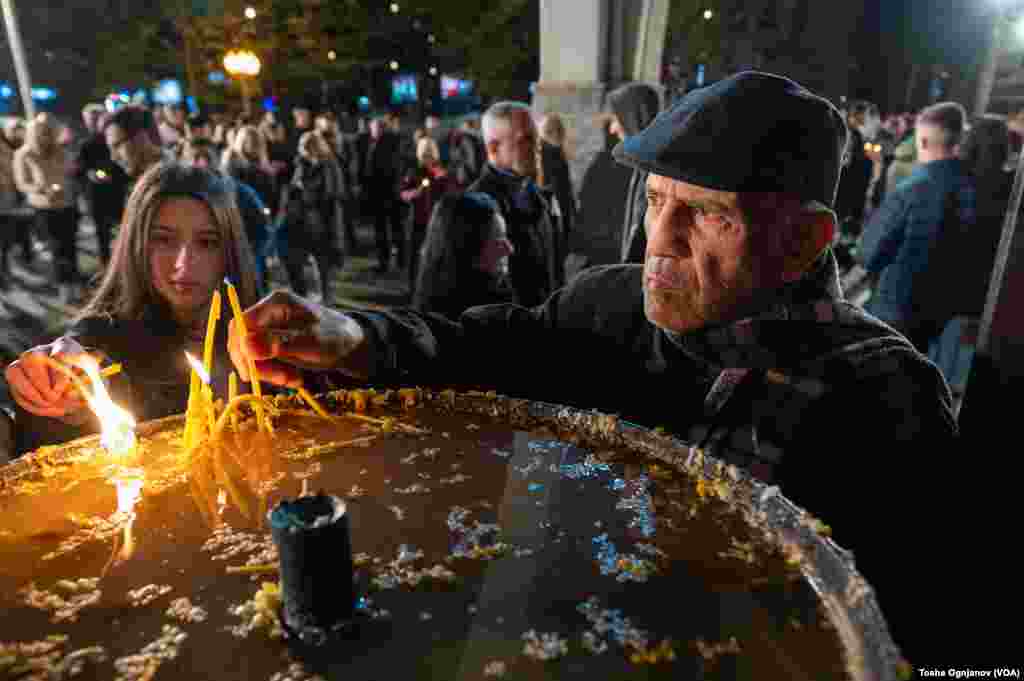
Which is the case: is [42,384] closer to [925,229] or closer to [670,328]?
[670,328]

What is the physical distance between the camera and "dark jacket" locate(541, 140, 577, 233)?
26.0 ft

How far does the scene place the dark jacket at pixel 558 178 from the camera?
26.0ft

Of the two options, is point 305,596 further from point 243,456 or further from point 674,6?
point 674,6

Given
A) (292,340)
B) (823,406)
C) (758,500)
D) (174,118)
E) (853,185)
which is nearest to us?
(758,500)

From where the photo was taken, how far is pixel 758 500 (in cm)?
155

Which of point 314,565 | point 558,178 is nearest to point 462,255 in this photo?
point 314,565

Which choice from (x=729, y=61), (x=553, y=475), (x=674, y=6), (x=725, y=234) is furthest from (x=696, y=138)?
(x=729, y=61)

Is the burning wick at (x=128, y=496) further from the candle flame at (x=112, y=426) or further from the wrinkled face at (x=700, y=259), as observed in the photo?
the wrinkled face at (x=700, y=259)

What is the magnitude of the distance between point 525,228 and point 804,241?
134 inches

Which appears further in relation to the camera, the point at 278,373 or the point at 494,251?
the point at 494,251

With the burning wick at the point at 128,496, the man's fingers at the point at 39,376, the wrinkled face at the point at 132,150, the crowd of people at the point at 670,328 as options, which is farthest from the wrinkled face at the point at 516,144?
the wrinkled face at the point at 132,150

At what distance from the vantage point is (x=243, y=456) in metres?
1.84

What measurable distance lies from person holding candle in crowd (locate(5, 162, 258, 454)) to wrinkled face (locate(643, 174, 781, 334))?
205cm

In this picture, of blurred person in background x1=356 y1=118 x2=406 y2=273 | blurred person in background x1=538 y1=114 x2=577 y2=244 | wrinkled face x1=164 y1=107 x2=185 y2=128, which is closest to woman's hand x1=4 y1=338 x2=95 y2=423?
blurred person in background x1=538 y1=114 x2=577 y2=244
